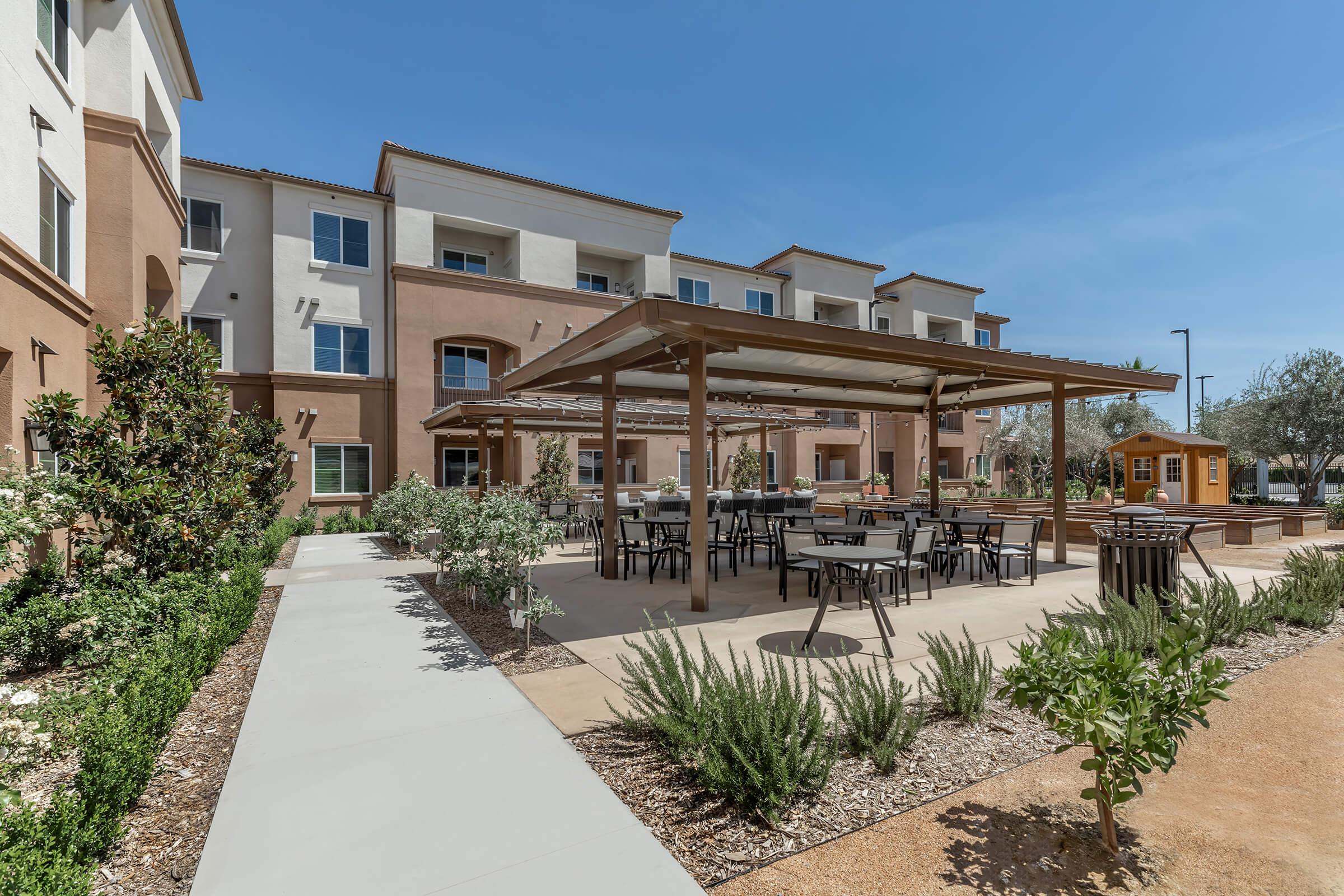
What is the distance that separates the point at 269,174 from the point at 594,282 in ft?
34.7

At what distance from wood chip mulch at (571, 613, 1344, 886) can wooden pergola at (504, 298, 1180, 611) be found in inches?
137

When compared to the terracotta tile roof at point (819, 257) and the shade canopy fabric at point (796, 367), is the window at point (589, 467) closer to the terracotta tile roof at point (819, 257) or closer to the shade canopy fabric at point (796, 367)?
the terracotta tile roof at point (819, 257)

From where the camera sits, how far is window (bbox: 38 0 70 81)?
7.68 meters

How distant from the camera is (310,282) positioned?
719 inches

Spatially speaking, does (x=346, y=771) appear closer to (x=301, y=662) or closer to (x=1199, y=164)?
(x=301, y=662)

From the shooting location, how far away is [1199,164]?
12.4 m

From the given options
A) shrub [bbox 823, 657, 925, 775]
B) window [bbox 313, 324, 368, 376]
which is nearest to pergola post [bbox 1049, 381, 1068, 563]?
shrub [bbox 823, 657, 925, 775]

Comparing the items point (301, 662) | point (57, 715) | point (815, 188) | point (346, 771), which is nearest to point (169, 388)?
point (301, 662)

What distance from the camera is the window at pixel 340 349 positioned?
18500 mm

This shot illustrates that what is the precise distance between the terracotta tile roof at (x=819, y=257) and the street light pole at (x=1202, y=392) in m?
19.4

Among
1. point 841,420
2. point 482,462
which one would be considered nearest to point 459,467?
point 482,462

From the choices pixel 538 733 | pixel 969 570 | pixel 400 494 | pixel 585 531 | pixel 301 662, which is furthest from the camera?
pixel 585 531

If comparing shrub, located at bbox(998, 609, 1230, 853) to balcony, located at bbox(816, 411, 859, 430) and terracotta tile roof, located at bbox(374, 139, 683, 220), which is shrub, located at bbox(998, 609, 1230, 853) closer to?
terracotta tile roof, located at bbox(374, 139, 683, 220)

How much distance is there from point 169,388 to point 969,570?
10.9 m
